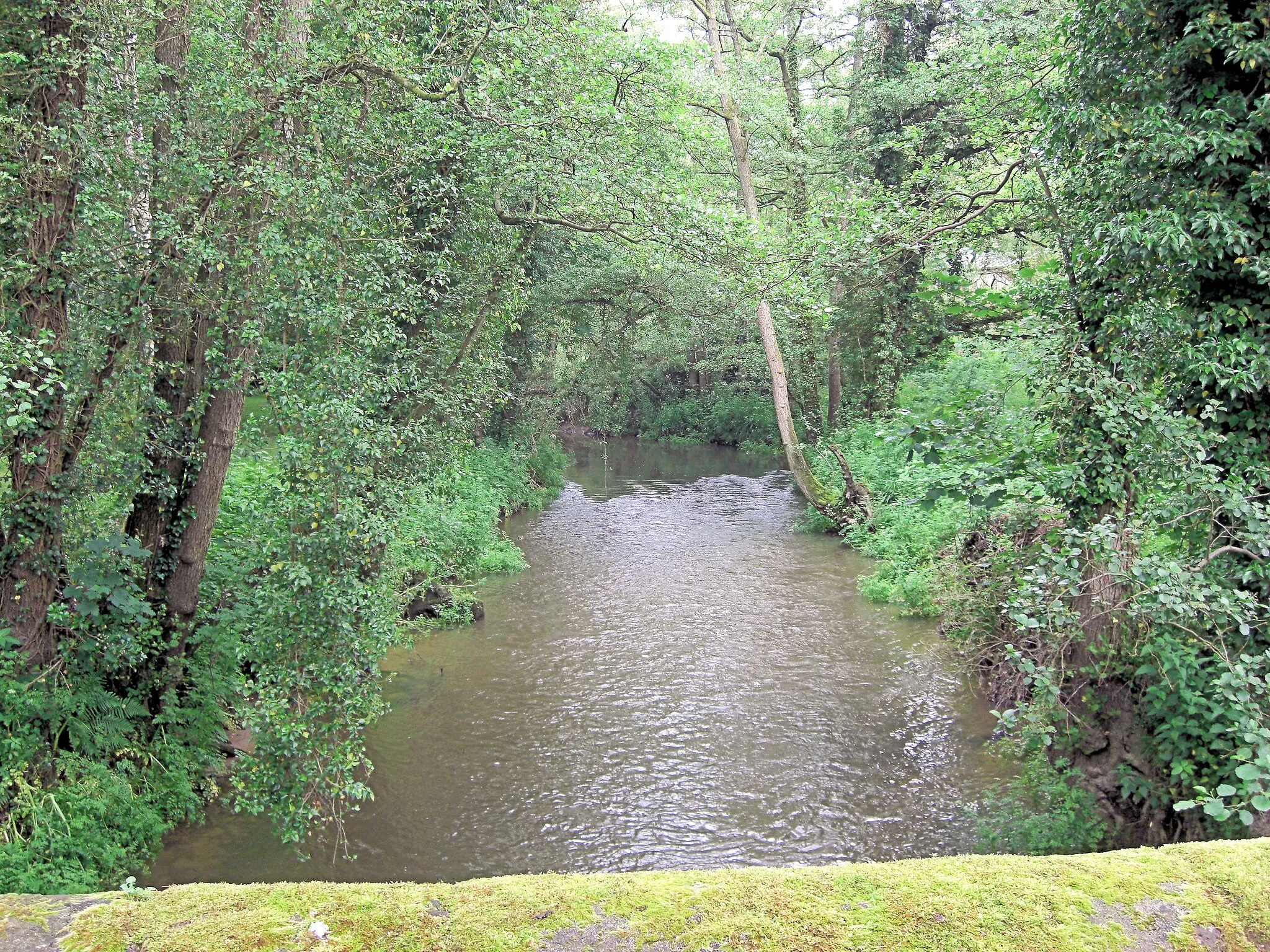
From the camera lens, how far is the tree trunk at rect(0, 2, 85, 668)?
542 cm

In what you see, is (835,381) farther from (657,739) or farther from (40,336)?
(40,336)

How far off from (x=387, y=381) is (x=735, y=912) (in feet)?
16.0

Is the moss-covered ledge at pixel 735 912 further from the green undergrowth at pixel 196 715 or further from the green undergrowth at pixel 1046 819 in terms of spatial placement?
the green undergrowth at pixel 1046 819

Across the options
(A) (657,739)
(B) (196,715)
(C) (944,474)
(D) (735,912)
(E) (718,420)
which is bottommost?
(A) (657,739)

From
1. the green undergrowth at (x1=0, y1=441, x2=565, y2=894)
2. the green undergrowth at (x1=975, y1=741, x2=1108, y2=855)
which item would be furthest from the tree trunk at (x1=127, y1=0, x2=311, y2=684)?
the green undergrowth at (x1=975, y1=741, x2=1108, y2=855)

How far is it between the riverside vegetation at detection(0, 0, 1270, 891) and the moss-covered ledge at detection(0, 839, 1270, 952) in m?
1.47

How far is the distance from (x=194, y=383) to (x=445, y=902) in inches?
238

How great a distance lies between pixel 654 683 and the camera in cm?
987

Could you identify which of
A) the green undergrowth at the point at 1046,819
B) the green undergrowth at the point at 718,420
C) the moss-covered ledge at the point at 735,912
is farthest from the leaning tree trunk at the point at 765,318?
the moss-covered ledge at the point at 735,912

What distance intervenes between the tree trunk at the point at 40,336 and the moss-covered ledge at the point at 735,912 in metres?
4.43

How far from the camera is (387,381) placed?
6.10 metres

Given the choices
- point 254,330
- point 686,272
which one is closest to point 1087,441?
point 254,330

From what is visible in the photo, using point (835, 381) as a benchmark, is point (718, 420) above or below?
below

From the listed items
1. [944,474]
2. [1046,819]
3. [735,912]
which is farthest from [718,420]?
[735,912]
